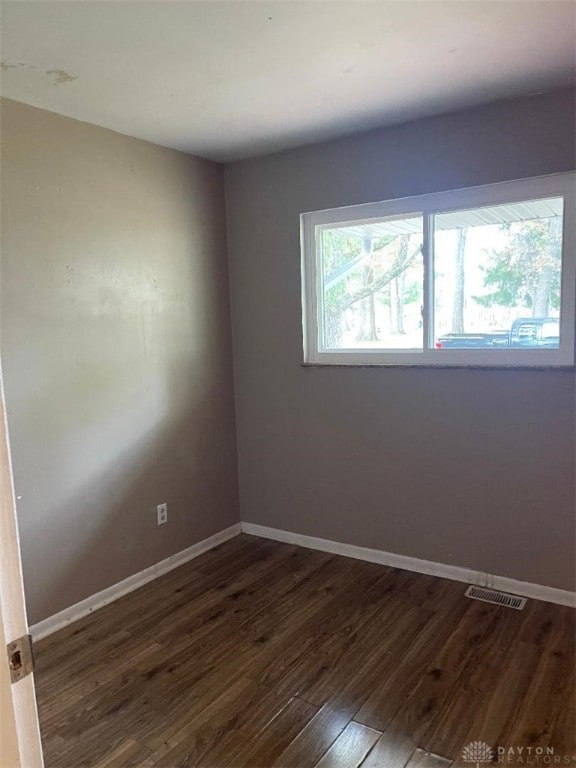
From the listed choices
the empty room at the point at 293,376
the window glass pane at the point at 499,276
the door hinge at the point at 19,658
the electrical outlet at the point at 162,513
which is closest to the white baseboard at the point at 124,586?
the empty room at the point at 293,376

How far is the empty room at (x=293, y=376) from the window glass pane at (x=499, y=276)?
13 mm

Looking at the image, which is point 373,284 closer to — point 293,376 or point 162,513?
point 293,376

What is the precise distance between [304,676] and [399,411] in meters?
1.43

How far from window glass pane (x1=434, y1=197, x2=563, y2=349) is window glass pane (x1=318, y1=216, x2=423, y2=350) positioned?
0.45 ft

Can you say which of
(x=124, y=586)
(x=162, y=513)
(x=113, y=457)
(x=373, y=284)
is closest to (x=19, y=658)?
(x=113, y=457)

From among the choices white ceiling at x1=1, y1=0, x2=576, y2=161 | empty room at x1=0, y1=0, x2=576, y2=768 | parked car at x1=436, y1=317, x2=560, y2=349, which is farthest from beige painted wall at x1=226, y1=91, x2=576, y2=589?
white ceiling at x1=1, y1=0, x2=576, y2=161

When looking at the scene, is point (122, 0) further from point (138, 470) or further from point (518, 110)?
point (138, 470)

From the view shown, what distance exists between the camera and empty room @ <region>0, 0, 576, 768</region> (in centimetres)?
191

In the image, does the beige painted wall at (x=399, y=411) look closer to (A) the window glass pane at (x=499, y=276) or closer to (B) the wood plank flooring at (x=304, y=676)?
(A) the window glass pane at (x=499, y=276)

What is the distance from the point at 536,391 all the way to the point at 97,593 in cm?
240

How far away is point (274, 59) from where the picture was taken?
205 centimetres

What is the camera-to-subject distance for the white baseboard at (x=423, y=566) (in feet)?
8.86

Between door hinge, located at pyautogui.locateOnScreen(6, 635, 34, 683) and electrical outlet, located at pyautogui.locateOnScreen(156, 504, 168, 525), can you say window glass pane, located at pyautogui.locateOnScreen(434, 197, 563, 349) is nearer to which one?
electrical outlet, located at pyautogui.locateOnScreen(156, 504, 168, 525)

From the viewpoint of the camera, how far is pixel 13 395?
2404 millimetres
